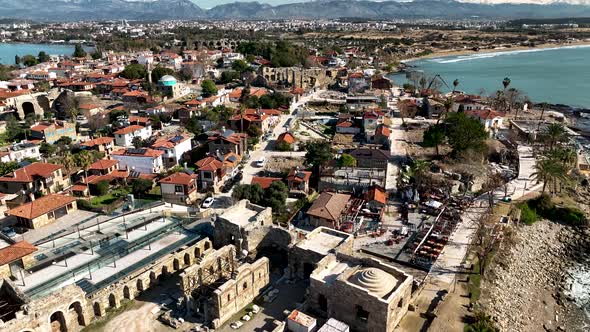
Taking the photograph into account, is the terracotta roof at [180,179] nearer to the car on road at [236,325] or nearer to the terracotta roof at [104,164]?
the terracotta roof at [104,164]

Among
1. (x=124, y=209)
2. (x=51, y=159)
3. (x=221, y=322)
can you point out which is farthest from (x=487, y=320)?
(x=51, y=159)

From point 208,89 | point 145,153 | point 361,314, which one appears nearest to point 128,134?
point 145,153

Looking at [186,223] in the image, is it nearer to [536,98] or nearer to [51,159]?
[51,159]

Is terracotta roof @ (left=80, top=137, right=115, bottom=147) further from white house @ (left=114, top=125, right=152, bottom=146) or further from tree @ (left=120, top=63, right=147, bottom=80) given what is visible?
tree @ (left=120, top=63, right=147, bottom=80)

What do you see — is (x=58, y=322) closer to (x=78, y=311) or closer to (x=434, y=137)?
(x=78, y=311)

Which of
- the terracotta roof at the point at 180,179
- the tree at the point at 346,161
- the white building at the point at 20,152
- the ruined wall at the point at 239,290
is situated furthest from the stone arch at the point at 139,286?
the white building at the point at 20,152

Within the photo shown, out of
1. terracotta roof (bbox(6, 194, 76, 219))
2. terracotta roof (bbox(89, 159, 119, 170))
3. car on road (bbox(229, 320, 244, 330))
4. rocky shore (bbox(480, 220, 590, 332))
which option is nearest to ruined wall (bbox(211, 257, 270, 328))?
car on road (bbox(229, 320, 244, 330))
